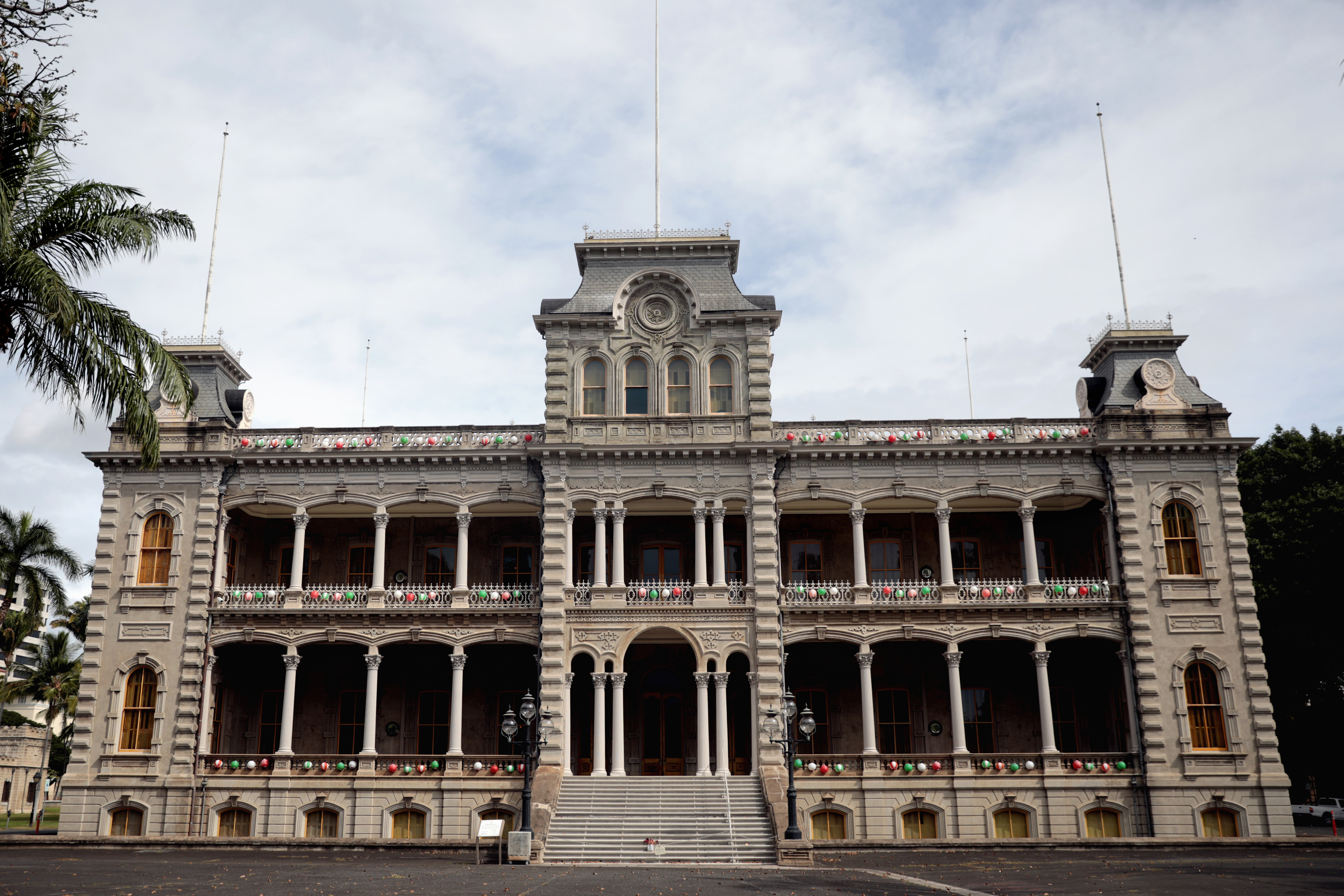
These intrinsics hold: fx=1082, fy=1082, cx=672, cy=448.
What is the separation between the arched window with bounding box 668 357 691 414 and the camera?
33.3 meters

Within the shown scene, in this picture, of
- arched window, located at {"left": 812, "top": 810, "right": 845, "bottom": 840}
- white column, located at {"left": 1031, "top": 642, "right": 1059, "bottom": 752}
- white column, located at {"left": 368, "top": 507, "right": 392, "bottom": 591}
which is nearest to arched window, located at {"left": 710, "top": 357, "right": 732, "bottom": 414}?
white column, located at {"left": 368, "top": 507, "right": 392, "bottom": 591}

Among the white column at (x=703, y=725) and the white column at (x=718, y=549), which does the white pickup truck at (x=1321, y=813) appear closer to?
the white column at (x=703, y=725)

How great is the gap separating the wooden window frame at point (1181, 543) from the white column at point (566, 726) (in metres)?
17.8

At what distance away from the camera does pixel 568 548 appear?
32.2 metres

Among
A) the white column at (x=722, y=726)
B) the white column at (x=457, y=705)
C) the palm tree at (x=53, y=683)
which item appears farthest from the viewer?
the palm tree at (x=53, y=683)

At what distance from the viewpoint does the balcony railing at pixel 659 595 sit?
3147cm

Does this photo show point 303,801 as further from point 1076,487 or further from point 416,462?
point 1076,487

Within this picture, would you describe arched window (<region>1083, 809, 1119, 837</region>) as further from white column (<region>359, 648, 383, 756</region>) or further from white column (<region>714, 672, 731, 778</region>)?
white column (<region>359, 648, 383, 756</region>)

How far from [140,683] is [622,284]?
1871 centimetres

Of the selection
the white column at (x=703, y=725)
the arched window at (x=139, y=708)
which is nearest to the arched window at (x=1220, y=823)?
the white column at (x=703, y=725)

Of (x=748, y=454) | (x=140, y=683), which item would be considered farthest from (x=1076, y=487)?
(x=140, y=683)

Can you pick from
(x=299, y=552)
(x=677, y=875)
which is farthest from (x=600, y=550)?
(x=677, y=875)

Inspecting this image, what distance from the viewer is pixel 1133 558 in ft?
104

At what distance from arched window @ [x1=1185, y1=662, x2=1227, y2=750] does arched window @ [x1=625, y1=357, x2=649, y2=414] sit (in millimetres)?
17577
